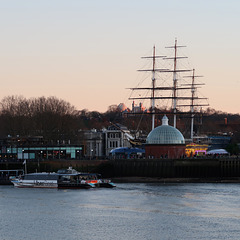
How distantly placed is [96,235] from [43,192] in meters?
37.6

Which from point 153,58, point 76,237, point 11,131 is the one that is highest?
point 153,58

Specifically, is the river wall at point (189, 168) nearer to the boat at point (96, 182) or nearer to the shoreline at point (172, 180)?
the shoreline at point (172, 180)

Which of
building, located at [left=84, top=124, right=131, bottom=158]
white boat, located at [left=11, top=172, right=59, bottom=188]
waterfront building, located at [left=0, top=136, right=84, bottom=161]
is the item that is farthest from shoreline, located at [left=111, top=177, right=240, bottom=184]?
building, located at [left=84, top=124, right=131, bottom=158]

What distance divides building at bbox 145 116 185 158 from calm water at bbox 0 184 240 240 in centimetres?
3329

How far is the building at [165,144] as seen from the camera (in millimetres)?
137875

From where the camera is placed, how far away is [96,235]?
215ft

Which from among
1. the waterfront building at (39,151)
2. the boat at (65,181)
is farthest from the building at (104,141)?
the boat at (65,181)

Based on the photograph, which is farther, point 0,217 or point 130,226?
point 0,217

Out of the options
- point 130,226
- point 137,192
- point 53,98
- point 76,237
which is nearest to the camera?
point 76,237

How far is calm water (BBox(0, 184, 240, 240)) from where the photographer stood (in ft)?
217

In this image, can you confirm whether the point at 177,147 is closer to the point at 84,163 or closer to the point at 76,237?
the point at 84,163

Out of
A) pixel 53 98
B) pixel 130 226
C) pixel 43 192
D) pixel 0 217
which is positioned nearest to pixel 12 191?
pixel 43 192

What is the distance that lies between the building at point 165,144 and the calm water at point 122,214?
33.3m

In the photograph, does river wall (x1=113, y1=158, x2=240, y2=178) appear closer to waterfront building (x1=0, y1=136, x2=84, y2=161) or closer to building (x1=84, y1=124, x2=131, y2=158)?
waterfront building (x1=0, y1=136, x2=84, y2=161)
